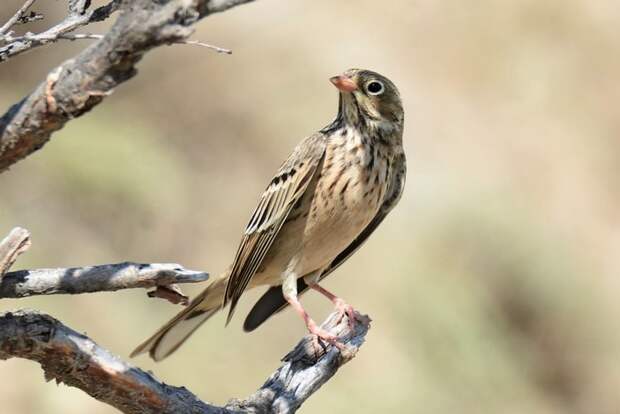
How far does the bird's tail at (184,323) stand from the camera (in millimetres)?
5246

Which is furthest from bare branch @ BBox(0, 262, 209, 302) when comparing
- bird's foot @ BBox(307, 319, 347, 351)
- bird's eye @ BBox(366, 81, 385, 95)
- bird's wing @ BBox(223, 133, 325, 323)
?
bird's eye @ BBox(366, 81, 385, 95)

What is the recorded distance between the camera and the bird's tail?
17.2ft

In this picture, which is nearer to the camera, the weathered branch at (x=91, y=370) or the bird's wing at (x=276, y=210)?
the weathered branch at (x=91, y=370)

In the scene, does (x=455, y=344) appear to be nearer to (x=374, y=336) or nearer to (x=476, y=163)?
(x=374, y=336)

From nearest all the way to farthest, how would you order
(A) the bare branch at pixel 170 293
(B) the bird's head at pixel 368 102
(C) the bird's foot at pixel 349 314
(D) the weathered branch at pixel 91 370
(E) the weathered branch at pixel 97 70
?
(E) the weathered branch at pixel 97 70, (D) the weathered branch at pixel 91 370, (A) the bare branch at pixel 170 293, (C) the bird's foot at pixel 349 314, (B) the bird's head at pixel 368 102

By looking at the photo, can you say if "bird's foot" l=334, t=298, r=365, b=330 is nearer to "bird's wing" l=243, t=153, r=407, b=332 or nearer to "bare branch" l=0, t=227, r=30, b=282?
"bird's wing" l=243, t=153, r=407, b=332

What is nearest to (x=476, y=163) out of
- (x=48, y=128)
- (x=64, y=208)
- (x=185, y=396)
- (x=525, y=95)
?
(x=525, y=95)

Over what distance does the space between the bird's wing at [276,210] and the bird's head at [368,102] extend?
0.21 m

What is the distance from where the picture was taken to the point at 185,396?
3.54 m

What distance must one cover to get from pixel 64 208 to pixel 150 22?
6643 mm

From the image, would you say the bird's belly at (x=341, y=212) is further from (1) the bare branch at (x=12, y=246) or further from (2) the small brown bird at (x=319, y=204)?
(1) the bare branch at (x=12, y=246)

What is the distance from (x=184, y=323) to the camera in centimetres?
533

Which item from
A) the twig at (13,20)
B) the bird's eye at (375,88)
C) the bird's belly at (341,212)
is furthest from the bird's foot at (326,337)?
the twig at (13,20)

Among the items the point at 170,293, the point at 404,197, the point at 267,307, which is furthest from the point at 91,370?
the point at 404,197
